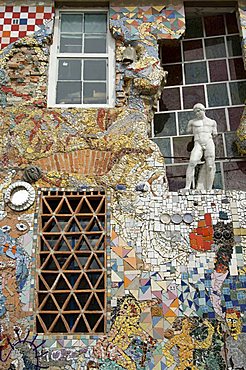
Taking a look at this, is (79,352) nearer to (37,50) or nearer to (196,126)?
(196,126)

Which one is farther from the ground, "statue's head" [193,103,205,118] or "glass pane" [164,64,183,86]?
"glass pane" [164,64,183,86]

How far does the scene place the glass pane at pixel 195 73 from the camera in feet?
35.3

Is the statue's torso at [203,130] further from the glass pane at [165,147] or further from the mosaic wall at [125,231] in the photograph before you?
the glass pane at [165,147]

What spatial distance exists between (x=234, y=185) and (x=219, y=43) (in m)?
2.93

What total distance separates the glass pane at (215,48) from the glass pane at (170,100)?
99 centimetres

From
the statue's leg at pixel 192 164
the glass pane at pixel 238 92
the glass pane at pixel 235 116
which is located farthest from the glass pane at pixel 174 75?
the statue's leg at pixel 192 164

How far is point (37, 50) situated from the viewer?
10.2 metres

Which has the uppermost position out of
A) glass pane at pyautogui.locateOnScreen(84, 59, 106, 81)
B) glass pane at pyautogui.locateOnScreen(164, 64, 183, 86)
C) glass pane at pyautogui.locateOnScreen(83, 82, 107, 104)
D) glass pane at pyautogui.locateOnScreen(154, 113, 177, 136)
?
glass pane at pyautogui.locateOnScreen(164, 64, 183, 86)

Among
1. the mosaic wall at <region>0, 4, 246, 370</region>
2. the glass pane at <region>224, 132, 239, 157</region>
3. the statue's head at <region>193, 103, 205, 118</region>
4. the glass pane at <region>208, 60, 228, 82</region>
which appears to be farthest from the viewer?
the glass pane at <region>208, 60, 228, 82</region>

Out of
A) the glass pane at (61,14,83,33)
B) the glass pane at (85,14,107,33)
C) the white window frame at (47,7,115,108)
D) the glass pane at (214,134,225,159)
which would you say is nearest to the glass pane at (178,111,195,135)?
the glass pane at (214,134,225,159)

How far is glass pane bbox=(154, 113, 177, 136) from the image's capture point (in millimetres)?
10406

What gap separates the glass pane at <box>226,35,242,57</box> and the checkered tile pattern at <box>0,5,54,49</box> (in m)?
3.35

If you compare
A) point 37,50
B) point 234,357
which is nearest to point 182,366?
point 234,357

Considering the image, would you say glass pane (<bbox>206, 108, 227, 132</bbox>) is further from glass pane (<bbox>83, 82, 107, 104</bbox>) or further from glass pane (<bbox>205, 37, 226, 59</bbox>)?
glass pane (<bbox>83, 82, 107, 104</bbox>)
